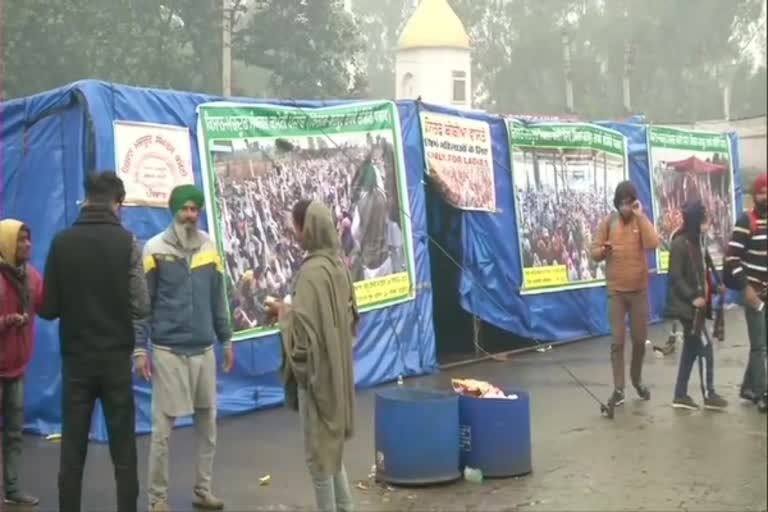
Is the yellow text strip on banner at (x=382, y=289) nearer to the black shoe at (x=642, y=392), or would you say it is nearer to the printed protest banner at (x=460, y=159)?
the printed protest banner at (x=460, y=159)

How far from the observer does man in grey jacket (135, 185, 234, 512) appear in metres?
6.06

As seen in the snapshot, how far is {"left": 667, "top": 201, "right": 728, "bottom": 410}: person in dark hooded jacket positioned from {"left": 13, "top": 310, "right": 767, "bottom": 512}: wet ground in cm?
60

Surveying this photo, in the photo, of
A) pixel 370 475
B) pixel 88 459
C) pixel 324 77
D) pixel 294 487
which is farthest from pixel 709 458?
pixel 324 77

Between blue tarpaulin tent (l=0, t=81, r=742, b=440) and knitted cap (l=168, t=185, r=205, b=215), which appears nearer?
knitted cap (l=168, t=185, r=205, b=215)

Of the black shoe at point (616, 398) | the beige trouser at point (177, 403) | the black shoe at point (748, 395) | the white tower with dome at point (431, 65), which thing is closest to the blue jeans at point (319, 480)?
the beige trouser at point (177, 403)

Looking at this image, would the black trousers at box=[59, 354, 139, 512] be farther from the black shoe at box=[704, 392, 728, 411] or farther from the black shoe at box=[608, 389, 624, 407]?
the black shoe at box=[704, 392, 728, 411]

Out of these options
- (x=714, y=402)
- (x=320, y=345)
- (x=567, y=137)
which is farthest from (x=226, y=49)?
(x=320, y=345)

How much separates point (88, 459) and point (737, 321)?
11982 mm

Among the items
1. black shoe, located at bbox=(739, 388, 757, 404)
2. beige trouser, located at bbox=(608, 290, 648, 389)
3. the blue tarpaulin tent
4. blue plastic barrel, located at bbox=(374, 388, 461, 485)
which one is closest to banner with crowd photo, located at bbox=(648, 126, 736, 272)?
the blue tarpaulin tent

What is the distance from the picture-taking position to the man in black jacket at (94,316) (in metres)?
5.34

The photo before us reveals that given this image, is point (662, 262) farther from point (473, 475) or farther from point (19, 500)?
point (19, 500)

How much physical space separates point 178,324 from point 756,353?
5367 millimetres

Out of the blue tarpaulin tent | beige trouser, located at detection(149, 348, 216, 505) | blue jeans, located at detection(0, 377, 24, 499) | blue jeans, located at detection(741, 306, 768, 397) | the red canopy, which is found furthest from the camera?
the red canopy

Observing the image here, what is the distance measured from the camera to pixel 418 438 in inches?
265
